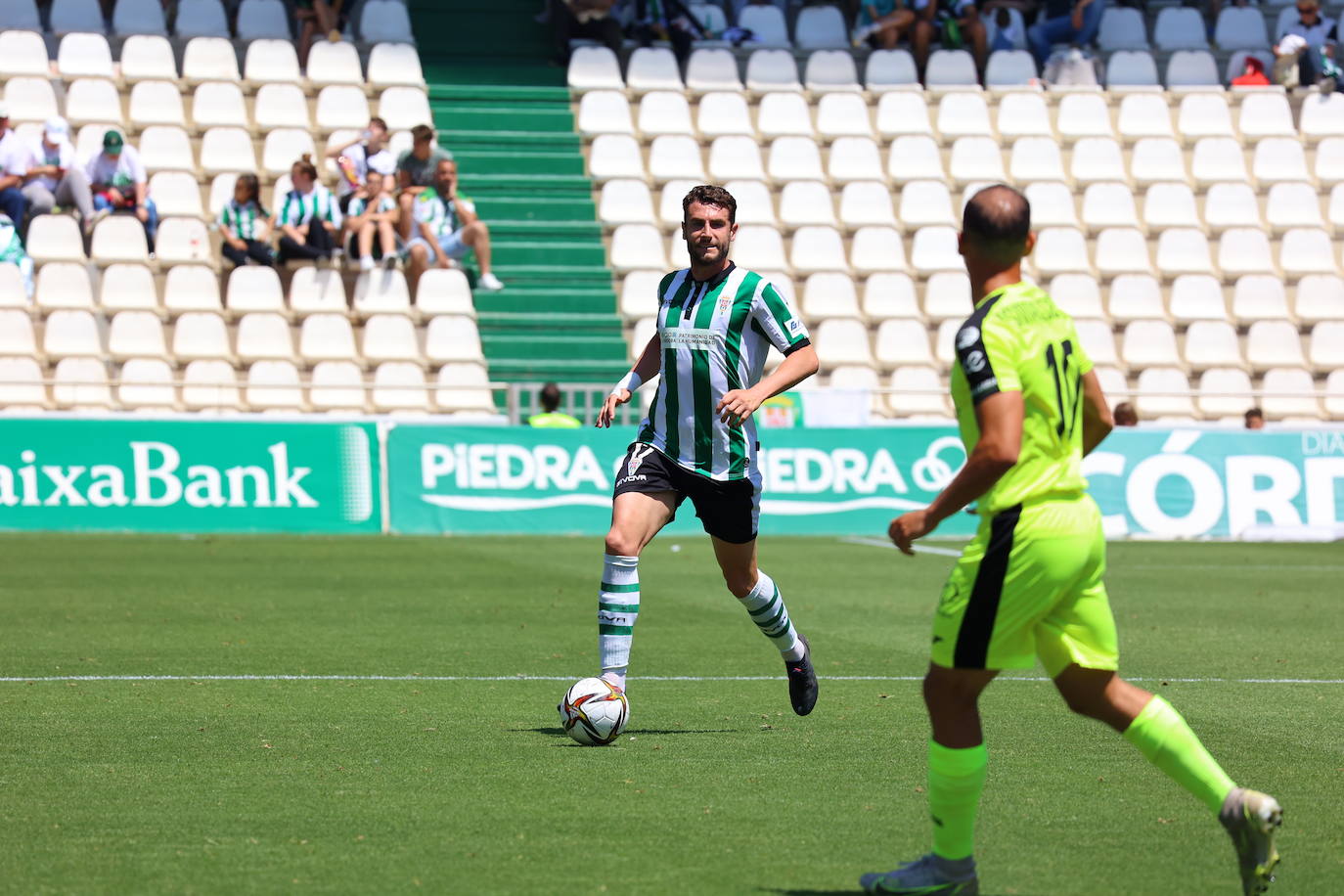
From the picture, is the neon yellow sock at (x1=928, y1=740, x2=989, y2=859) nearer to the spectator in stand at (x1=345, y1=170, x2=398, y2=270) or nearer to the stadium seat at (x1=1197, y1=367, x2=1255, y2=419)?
the stadium seat at (x1=1197, y1=367, x2=1255, y2=419)

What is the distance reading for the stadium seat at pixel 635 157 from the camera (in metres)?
25.6

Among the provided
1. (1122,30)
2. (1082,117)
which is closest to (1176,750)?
(1082,117)

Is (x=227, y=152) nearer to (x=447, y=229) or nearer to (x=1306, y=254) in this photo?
(x=447, y=229)

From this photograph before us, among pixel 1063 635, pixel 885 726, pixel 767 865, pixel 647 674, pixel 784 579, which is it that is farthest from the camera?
pixel 784 579

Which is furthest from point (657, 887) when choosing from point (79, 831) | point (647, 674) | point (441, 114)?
point (441, 114)

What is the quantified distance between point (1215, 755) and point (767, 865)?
2.77m

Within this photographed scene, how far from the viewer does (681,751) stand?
7.05 metres

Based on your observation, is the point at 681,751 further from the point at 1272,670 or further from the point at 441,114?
the point at 441,114

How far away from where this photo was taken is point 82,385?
67.0 ft

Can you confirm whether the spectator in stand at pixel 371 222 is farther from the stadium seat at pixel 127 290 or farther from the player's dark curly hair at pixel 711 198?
the player's dark curly hair at pixel 711 198

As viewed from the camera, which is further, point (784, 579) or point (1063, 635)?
point (784, 579)

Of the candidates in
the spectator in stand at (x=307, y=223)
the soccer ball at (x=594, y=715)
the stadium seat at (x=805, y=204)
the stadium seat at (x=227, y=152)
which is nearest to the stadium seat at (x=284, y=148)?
the stadium seat at (x=227, y=152)

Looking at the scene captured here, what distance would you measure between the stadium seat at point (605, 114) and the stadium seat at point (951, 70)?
494 centimetres

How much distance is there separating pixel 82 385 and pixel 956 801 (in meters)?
17.6
